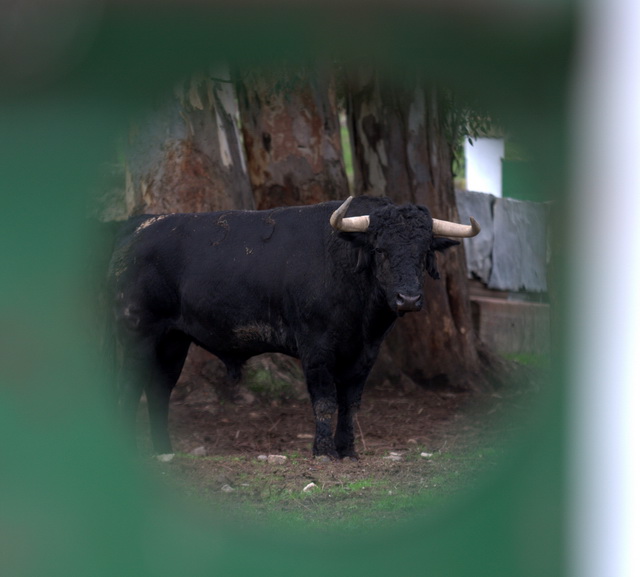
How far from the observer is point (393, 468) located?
5.59 meters

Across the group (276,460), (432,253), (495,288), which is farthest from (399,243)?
(495,288)

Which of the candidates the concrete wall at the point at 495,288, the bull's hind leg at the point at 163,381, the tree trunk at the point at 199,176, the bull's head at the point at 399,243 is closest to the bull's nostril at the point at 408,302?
the bull's head at the point at 399,243

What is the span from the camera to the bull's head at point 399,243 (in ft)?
18.2

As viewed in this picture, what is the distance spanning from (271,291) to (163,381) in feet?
4.26

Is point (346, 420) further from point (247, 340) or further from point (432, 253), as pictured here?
point (432, 253)

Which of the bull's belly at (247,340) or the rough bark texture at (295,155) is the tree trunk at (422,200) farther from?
the bull's belly at (247,340)

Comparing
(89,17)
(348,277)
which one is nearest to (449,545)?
(89,17)

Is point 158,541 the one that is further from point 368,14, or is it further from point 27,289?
point 368,14

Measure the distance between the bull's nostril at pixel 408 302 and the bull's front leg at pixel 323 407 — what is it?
1.04 meters

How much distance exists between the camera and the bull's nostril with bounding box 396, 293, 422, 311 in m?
5.43

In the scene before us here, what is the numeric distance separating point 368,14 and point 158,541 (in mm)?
892

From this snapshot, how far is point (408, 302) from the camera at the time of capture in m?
5.43

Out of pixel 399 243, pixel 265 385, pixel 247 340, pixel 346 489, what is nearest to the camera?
pixel 346 489

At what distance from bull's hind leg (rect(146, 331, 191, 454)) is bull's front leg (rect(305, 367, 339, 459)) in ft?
4.09
